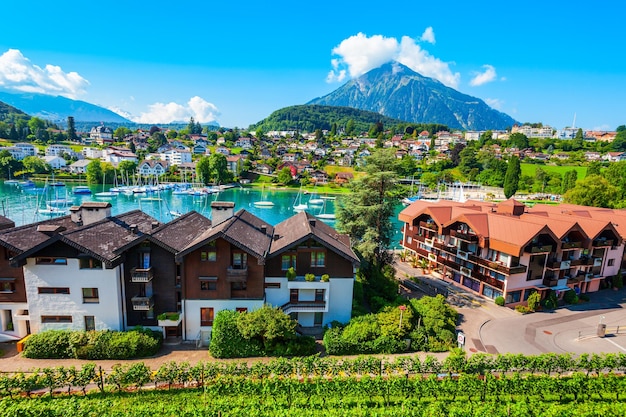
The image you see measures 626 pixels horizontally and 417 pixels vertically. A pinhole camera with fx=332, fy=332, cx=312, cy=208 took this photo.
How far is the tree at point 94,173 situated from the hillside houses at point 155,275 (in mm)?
125791

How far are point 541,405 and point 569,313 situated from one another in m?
20.4

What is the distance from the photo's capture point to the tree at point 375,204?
3462 cm

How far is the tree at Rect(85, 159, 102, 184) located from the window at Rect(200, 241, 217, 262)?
138 meters

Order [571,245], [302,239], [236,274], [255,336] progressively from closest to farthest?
[255,336] → [236,274] → [302,239] → [571,245]

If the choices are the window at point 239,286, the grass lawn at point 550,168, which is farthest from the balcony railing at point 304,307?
the grass lawn at point 550,168

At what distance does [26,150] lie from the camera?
534ft

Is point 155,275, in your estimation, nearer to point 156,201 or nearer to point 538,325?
point 538,325

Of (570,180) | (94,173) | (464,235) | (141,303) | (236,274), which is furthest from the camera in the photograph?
(94,173)

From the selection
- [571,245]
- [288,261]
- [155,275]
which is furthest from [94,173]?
[571,245]

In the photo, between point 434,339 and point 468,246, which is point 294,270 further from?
point 468,246

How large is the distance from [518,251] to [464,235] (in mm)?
6351

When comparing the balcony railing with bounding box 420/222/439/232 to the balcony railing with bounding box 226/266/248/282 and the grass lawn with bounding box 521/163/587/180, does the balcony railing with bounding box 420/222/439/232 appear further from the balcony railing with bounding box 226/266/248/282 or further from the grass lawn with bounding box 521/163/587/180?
the grass lawn with bounding box 521/163/587/180

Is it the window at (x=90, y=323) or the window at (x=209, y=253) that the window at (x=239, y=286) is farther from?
the window at (x=90, y=323)

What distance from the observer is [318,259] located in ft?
88.6
